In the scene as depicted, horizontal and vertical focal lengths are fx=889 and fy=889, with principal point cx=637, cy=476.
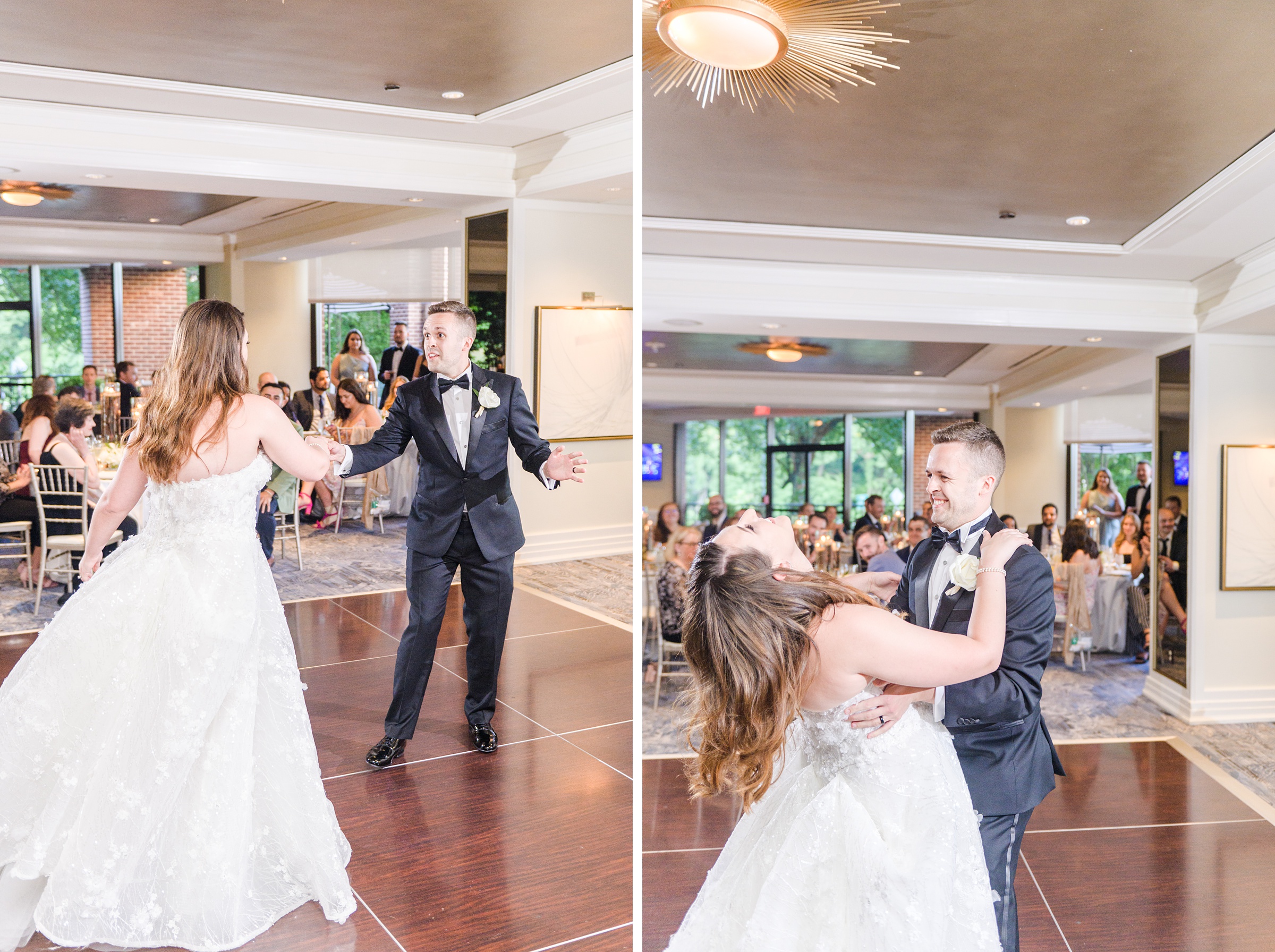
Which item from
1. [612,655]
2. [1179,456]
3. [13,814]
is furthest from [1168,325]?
[13,814]

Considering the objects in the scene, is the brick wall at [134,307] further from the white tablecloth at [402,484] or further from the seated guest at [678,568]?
the seated guest at [678,568]

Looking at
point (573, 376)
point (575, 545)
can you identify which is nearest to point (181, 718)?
point (575, 545)

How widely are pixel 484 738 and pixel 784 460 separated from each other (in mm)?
1885

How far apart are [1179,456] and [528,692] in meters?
4.36

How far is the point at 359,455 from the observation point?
8.14 ft

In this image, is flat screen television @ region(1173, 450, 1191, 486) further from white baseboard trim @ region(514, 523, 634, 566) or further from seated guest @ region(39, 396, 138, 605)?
seated guest @ region(39, 396, 138, 605)

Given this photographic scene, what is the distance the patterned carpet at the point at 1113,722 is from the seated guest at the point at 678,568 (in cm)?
16

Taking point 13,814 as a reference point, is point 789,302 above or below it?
above

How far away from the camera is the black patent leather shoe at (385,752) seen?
2529 millimetres

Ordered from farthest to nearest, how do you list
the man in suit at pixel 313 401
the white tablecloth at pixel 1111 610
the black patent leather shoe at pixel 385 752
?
the white tablecloth at pixel 1111 610
the man in suit at pixel 313 401
the black patent leather shoe at pixel 385 752

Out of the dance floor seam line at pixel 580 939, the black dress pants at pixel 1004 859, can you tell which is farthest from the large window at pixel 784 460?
the dance floor seam line at pixel 580 939

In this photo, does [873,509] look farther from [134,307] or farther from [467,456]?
[134,307]

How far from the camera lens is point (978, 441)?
1391 millimetres

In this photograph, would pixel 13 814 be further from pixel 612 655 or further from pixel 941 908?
pixel 941 908
